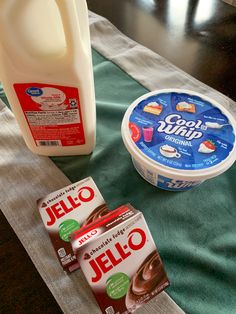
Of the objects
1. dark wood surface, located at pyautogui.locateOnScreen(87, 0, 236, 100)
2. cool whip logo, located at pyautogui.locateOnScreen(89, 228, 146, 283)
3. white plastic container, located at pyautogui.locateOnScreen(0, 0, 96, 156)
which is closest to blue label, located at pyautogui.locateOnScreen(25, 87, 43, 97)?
white plastic container, located at pyautogui.locateOnScreen(0, 0, 96, 156)

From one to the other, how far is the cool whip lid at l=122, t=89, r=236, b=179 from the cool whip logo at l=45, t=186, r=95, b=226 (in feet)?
0.31

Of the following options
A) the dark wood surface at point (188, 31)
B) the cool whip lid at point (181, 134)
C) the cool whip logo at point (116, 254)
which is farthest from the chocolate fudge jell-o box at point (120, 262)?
the dark wood surface at point (188, 31)

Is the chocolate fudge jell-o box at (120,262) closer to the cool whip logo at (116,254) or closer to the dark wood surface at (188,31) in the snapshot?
the cool whip logo at (116,254)

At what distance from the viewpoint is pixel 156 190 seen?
0.51 m

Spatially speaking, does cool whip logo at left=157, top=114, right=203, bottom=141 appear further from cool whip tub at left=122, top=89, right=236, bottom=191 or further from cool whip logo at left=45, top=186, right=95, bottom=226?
cool whip logo at left=45, top=186, right=95, bottom=226

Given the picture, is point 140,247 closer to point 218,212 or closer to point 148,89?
point 218,212

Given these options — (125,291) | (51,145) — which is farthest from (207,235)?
(51,145)

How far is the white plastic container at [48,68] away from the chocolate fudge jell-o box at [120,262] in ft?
0.59

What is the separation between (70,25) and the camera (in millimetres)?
375

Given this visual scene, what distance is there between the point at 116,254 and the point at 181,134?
0.69 feet

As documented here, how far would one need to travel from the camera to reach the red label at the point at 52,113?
0.44 m

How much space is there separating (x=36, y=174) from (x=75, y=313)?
0.78ft

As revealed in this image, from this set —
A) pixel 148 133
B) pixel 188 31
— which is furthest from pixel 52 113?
pixel 188 31

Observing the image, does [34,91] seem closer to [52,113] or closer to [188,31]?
[52,113]
